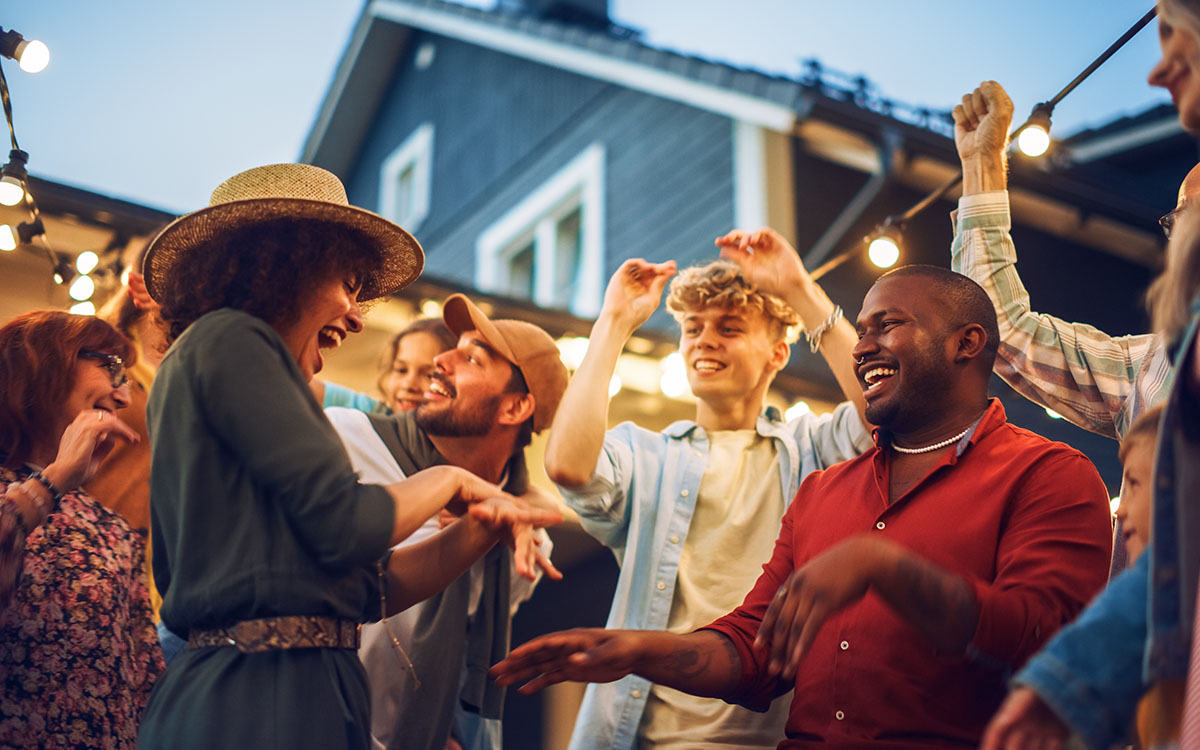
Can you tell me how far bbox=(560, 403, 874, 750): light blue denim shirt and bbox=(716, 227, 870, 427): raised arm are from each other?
13 cm

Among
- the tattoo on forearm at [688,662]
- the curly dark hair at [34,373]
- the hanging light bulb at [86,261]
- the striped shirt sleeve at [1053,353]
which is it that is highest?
the striped shirt sleeve at [1053,353]

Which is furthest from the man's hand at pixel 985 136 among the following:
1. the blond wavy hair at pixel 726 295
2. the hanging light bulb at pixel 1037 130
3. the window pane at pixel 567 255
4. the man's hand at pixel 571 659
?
the window pane at pixel 567 255

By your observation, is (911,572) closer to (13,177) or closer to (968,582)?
(968,582)

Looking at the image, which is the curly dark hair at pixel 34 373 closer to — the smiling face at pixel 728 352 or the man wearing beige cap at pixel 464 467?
the man wearing beige cap at pixel 464 467

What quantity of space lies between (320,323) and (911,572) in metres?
1.33

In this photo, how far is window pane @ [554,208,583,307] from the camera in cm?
1133

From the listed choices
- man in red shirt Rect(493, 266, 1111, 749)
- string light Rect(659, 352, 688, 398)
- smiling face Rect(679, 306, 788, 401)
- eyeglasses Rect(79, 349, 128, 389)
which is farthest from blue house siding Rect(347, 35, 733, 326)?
man in red shirt Rect(493, 266, 1111, 749)

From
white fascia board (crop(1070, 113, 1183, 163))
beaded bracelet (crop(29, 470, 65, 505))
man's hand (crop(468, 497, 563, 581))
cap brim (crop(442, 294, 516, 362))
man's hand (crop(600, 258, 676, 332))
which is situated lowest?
beaded bracelet (crop(29, 470, 65, 505))

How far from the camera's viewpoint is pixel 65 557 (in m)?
2.78

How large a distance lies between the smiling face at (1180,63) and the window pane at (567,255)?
30.6 ft

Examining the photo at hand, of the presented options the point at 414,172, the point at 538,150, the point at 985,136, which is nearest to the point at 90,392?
the point at 985,136

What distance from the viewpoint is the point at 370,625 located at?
3.29 metres

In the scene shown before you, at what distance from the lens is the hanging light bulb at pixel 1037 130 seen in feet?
14.3

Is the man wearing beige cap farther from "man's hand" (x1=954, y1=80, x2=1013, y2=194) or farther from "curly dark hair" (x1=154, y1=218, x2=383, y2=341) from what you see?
"man's hand" (x1=954, y1=80, x2=1013, y2=194)
